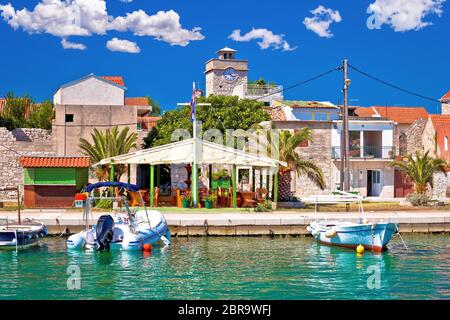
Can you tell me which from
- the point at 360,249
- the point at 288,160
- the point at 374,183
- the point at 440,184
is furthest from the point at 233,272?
the point at 374,183

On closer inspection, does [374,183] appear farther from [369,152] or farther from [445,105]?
[445,105]

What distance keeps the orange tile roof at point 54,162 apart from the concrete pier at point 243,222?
3374mm

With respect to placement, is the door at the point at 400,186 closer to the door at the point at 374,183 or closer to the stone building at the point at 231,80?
the door at the point at 374,183

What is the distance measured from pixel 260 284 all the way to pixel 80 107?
33.2m

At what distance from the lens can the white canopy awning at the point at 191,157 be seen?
111ft

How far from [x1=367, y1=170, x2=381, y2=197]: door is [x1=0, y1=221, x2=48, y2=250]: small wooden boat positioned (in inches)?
1216

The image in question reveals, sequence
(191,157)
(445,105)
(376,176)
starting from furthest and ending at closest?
1. (445,105)
2. (376,176)
3. (191,157)

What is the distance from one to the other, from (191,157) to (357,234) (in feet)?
38.3

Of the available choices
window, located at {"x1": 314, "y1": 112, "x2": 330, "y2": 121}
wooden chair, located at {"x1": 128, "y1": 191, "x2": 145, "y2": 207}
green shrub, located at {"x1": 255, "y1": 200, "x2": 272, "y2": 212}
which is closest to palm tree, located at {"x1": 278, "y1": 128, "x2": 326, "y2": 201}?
green shrub, located at {"x1": 255, "y1": 200, "x2": 272, "y2": 212}

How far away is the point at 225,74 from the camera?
3408 inches

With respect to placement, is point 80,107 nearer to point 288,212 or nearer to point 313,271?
point 288,212

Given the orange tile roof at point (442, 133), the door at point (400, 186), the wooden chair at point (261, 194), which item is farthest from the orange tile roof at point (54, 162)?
the orange tile roof at point (442, 133)

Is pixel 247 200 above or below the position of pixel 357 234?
above

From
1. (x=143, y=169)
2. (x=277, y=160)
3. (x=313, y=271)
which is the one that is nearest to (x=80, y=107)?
(x=143, y=169)
